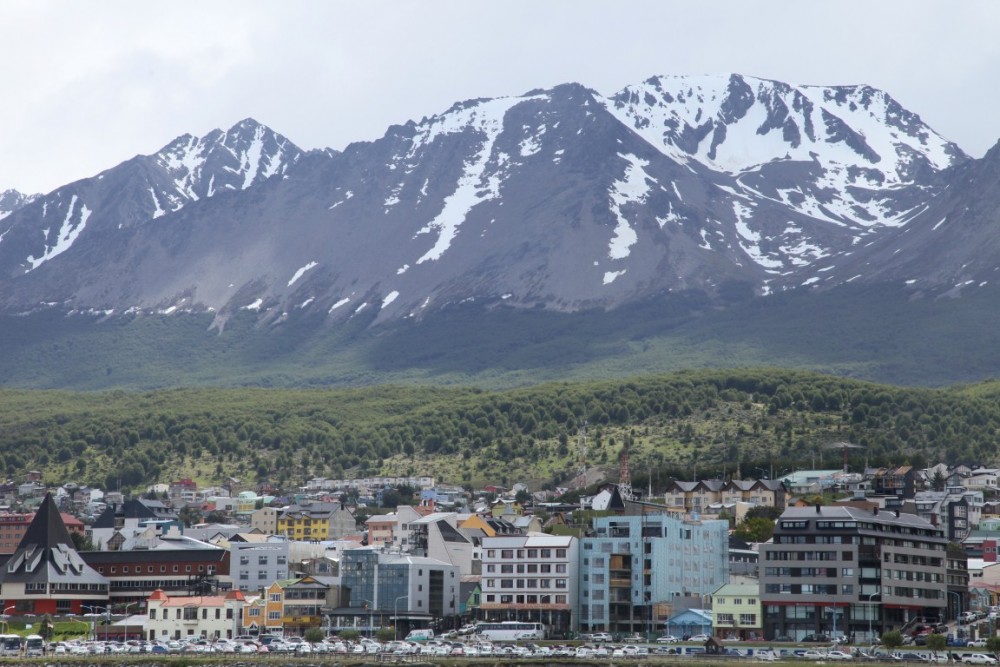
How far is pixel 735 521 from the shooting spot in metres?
174

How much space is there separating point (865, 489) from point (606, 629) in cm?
6865

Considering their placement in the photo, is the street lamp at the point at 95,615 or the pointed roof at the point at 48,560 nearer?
the street lamp at the point at 95,615

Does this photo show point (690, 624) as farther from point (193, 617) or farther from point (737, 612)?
point (193, 617)

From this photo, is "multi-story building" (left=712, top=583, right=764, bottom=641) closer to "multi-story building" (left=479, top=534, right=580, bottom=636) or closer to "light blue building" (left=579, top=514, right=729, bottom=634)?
"light blue building" (left=579, top=514, right=729, bottom=634)

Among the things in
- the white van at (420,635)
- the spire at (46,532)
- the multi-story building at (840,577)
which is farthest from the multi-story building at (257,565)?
the multi-story building at (840,577)

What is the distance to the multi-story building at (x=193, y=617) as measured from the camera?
127188 millimetres

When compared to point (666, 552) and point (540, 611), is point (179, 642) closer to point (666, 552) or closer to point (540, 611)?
point (540, 611)

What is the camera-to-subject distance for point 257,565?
143750 mm

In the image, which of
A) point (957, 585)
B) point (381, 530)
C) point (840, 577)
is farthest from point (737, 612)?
point (381, 530)

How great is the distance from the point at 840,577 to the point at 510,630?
70.0 ft

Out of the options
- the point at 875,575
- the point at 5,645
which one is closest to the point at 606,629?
the point at 875,575

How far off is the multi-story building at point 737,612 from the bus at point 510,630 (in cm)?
1147

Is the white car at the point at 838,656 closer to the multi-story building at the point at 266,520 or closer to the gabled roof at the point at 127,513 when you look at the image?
the multi-story building at the point at 266,520

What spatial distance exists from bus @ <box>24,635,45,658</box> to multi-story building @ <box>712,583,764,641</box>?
139 feet
